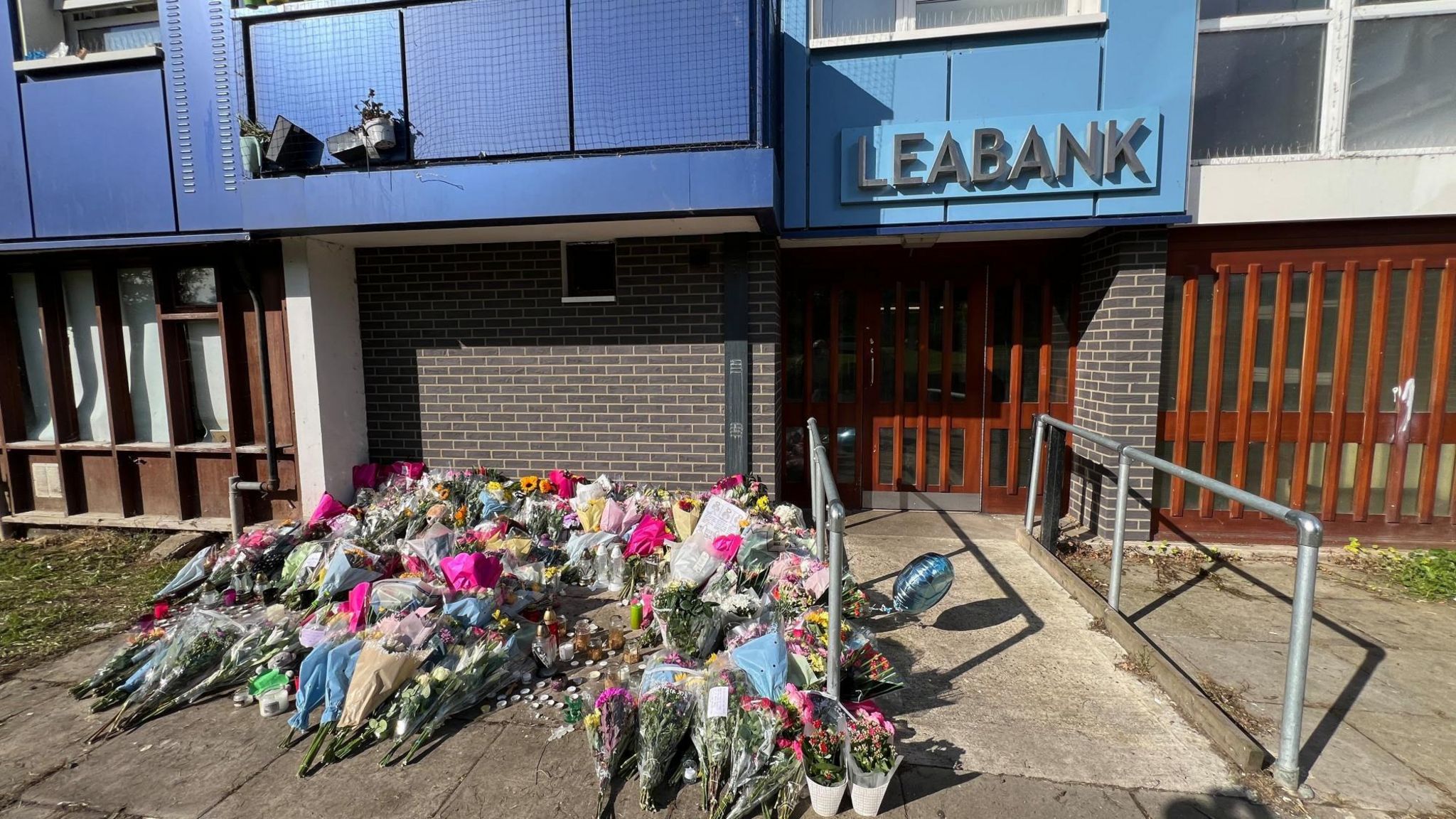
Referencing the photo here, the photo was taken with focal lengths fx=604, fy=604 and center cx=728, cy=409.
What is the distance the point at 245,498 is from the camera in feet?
17.2

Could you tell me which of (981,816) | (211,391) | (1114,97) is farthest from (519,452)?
(1114,97)

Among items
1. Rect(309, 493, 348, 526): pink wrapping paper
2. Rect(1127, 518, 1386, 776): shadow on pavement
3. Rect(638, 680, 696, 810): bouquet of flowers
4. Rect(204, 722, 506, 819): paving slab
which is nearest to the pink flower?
Rect(638, 680, 696, 810): bouquet of flowers

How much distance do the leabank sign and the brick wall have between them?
103cm

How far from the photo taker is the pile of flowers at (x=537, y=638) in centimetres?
237

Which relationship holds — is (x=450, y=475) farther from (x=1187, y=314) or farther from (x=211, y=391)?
(x=1187, y=314)

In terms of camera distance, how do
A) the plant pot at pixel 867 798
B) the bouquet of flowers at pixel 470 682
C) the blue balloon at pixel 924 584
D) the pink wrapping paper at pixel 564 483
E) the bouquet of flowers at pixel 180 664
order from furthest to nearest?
the pink wrapping paper at pixel 564 483 < the blue balloon at pixel 924 584 < the bouquet of flowers at pixel 180 664 < the bouquet of flowers at pixel 470 682 < the plant pot at pixel 867 798

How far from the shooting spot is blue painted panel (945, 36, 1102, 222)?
14.5 feet

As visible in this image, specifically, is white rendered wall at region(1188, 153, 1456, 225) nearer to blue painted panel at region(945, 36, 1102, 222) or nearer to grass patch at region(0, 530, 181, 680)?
blue painted panel at region(945, 36, 1102, 222)

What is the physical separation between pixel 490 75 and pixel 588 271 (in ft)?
5.22

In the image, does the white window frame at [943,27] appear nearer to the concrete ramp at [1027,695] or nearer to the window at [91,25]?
the concrete ramp at [1027,695]

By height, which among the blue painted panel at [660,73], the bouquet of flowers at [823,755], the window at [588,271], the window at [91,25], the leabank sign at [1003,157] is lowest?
the bouquet of flowers at [823,755]

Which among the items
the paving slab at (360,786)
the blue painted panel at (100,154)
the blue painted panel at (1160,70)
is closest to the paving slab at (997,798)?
the paving slab at (360,786)

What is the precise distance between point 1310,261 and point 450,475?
284 inches

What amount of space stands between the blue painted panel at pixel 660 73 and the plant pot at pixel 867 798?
372 centimetres
